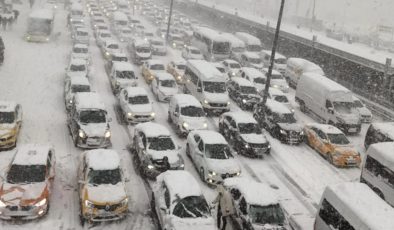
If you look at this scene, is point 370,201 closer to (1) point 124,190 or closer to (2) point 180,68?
(1) point 124,190

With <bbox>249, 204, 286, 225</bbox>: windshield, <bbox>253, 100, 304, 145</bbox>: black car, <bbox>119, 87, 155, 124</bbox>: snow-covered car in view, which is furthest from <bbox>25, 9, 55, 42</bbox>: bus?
<bbox>249, 204, 286, 225</bbox>: windshield

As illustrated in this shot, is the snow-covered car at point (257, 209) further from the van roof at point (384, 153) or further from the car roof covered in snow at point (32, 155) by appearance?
the car roof covered in snow at point (32, 155)

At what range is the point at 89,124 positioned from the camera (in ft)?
68.1

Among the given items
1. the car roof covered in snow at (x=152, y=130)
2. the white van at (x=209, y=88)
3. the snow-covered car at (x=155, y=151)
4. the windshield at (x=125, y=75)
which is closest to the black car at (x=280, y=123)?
the white van at (x=209, y=88)

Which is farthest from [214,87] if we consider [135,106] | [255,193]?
[255,193]

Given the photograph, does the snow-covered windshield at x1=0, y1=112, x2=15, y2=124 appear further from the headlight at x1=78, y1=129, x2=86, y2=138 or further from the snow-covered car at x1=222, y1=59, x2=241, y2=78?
the snow-covered car at x1=222, y1=59, x2=241, y2=78

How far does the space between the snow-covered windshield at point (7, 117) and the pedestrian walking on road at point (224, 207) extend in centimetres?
1100

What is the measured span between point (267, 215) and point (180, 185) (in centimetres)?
314

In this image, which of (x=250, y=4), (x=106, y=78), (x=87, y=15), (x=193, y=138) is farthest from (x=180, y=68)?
(x=250, y=4)

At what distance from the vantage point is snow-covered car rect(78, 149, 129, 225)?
14.6 meters

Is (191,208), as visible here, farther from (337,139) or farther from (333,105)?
(333,105)

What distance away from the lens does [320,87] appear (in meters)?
28.1

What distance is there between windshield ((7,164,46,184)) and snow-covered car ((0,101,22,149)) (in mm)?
4363

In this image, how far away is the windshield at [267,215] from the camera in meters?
14.2
